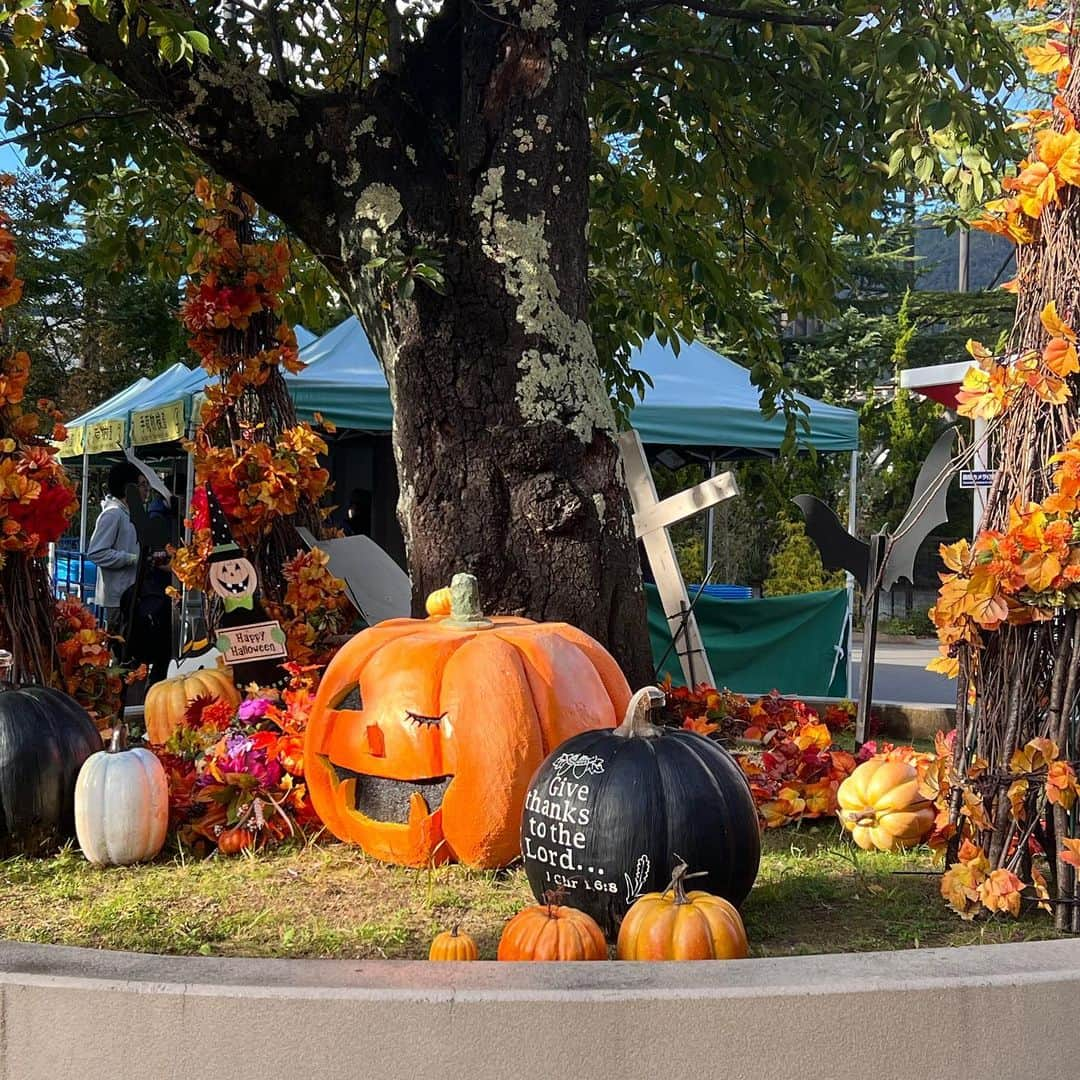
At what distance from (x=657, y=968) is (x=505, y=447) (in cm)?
251

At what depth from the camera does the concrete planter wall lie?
82.5 inches

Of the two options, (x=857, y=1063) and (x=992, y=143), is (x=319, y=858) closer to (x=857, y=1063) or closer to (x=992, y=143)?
(x=857, y=1063)

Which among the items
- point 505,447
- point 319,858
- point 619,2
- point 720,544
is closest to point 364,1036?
point 319,858

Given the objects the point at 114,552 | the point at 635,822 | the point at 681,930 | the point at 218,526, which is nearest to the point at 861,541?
the point at 635,822

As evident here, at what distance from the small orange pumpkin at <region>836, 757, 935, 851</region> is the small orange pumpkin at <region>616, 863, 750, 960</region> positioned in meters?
1.22

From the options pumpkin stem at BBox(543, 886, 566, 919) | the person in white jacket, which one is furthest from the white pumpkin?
the person in white jacket

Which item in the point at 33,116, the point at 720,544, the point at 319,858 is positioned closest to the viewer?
the point at 319,858

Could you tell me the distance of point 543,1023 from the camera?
209 centimetres

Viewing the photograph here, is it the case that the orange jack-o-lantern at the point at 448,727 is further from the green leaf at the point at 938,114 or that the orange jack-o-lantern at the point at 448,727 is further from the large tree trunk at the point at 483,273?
the green leaf at the point at 938,114

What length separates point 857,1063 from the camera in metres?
2.14

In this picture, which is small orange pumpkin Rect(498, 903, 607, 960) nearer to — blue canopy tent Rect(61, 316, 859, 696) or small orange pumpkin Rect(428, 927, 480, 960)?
small orange pumpkin Rect(428, 927, 480, 960)

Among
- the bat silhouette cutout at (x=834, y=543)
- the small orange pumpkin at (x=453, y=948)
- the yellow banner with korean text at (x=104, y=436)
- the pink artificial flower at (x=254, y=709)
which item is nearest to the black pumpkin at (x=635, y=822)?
the small orange pumpkin at (x=453, y=948)

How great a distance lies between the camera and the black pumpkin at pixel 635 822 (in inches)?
115

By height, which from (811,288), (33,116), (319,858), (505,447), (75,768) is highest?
(33,116)
